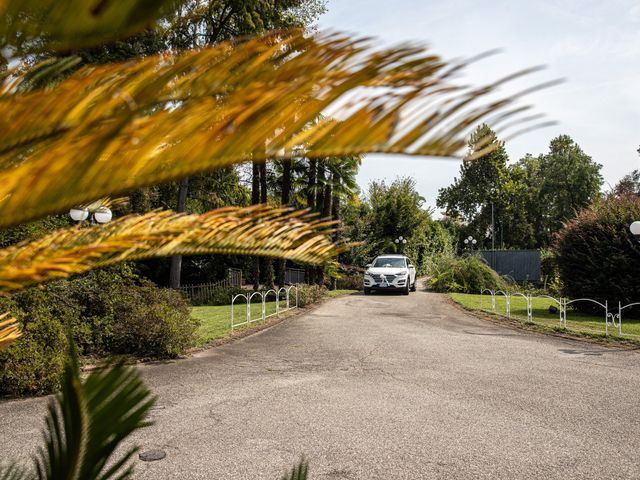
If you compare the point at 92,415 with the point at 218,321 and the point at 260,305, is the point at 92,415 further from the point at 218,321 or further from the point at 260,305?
the point at 260,305

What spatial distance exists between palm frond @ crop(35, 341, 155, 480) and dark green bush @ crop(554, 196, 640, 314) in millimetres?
18298

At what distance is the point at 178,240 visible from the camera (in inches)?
36.9

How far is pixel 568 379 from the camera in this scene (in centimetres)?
823

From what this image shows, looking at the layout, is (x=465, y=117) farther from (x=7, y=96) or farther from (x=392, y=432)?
(x=392, y=432)

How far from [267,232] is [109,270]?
10879mm

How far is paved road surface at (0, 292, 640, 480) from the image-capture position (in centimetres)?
478

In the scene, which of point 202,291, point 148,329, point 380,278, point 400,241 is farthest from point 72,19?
point 400,241

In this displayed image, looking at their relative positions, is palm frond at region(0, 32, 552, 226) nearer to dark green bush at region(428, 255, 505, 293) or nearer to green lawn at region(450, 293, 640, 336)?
green lawn at region(450, 293, 640, 336)

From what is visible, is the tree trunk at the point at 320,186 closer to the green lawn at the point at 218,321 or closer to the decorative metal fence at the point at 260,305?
the decorative metal fence at the point at 260,305

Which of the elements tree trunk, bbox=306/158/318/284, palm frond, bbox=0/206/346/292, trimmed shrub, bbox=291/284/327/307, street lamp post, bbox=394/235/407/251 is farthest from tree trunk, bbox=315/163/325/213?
palm frond, bbox=0/206/346/292

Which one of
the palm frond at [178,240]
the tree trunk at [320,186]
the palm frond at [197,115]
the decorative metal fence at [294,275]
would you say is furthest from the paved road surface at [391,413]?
the decorative metal fence at [294,275]

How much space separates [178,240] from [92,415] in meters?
0.33

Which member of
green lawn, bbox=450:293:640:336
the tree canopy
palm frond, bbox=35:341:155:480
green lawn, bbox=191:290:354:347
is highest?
the tree canopy

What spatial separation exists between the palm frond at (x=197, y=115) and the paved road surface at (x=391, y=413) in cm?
432
